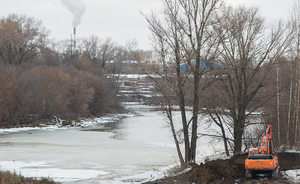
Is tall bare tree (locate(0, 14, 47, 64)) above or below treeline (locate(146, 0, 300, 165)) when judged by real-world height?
above

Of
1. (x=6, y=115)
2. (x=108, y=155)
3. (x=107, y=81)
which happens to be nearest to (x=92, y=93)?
Answer: (x=107, y=81)

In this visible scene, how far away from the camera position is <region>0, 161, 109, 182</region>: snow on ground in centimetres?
2080

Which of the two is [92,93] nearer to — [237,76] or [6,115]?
[6,115]

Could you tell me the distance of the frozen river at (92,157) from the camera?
21.5 metres

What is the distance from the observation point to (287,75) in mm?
22906

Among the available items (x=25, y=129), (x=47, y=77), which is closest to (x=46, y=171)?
(x=25, y=129)

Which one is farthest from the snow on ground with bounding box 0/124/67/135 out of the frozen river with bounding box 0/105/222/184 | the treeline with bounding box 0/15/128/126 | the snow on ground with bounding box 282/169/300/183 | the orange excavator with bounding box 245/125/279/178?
the orange excavator with bounding box 245/125/279/178

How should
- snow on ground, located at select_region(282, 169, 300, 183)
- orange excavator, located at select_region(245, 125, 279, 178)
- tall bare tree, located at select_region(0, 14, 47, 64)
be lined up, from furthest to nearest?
1. tall bare tree, located at select_region(0, 14, 47, 64)
2. snow on ground, located at select_region(282, 169, 300, 183)
3. orange excavator, located at select_region(245, 125, 279, 178)

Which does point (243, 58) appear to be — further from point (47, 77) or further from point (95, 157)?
point (47, 77)

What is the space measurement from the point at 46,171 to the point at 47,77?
4346 cm

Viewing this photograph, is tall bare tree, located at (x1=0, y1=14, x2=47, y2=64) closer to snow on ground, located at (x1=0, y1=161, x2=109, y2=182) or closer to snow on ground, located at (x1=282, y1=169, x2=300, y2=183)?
snow on ground, located at (x1=0, y1=161, x2=109, y2=182)

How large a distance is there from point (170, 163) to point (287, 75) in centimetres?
845

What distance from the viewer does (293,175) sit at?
49.8 ft

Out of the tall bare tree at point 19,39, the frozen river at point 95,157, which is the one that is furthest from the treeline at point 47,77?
the frozen river at point 95,157
